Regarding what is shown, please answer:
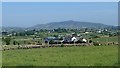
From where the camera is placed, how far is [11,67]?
747 inches

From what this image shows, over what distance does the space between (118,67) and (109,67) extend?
0.74 m

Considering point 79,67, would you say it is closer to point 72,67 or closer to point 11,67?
point 72,67

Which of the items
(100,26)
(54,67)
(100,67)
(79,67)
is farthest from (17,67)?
(100,26)

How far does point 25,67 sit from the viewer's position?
725 inches

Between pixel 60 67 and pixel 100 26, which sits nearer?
pixel 60 67

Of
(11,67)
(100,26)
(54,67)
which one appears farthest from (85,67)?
(100,26)

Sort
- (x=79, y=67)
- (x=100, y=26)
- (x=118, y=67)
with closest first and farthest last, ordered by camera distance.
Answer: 1. (x=118, y=67)
2. (x=79, y=67)
3. (x=100, y=26)

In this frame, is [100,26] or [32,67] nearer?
[32,67]

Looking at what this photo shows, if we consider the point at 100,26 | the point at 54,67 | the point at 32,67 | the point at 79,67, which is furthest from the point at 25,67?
the point at 100,26

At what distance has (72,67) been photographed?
60.1ft

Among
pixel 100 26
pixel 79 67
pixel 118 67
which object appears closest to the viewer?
pixel 118 67

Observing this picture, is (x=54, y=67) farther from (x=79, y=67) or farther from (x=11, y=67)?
(x=11, y=67)

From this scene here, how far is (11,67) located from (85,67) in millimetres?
4679

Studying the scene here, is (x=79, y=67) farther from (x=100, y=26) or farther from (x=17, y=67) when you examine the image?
(x=100, y=26)
